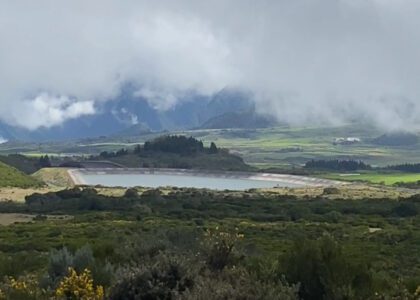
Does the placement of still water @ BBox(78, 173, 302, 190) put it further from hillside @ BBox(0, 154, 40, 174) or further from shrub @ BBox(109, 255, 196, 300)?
shrub @ BBox(109, 255, 196, 300)

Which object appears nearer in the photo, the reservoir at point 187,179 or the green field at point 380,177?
the reservoir at point 187,179

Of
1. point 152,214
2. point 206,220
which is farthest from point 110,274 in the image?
point 152,214

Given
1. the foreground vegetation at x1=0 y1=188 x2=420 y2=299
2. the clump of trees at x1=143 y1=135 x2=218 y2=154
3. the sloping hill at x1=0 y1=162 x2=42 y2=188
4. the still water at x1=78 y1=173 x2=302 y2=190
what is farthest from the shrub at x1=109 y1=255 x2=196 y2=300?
the clump of trees at x1=143 y1=135 x2=218 y2=154

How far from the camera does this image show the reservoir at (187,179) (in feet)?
400

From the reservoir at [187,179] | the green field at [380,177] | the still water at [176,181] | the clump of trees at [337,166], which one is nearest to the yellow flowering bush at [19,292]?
the still water at [176,181]

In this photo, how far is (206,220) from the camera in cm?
6444

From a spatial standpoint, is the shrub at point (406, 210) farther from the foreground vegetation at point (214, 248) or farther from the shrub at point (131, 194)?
the shrub at point (131, 194)

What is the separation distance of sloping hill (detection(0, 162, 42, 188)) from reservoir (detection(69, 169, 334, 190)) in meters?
11.7

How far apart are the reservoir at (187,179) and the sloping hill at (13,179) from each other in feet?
38.3

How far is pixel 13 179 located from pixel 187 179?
3334 cm

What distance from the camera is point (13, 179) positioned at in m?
106

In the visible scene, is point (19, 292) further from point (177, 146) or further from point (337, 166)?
point (337, 166)

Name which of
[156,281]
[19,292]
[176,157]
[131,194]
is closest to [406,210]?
[131,194]

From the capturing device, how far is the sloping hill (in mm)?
102738
